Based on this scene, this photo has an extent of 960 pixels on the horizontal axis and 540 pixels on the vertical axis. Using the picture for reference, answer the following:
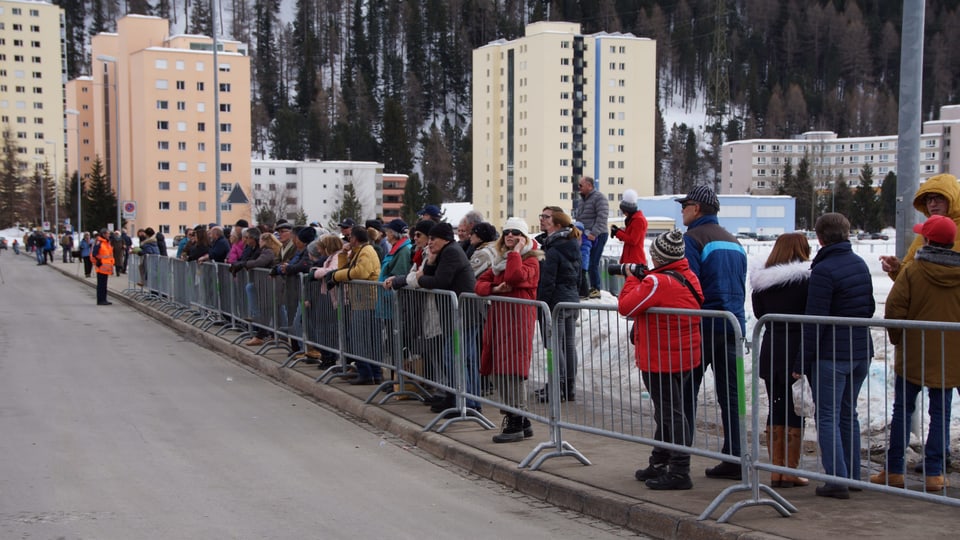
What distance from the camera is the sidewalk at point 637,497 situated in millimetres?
5461

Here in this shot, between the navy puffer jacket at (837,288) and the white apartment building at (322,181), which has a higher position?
the white apartment building at (322,181)

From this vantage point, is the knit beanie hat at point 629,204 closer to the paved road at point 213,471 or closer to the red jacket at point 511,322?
the red jacket at point 511,322

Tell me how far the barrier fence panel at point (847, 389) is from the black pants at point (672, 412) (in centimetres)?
56

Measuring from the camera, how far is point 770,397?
6023mm

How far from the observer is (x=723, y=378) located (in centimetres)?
630

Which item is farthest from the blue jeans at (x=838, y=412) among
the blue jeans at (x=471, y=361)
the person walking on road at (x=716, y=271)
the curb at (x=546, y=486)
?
the blue jeans at (x=471, y=361)

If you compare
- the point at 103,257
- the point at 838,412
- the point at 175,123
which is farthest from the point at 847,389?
the point at 175,123

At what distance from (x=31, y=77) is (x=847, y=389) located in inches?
6769

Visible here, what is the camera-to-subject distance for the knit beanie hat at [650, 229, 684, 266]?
6.34m

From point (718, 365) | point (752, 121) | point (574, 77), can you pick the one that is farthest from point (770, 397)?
point (752, 121)

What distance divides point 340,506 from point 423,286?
10.2 ft

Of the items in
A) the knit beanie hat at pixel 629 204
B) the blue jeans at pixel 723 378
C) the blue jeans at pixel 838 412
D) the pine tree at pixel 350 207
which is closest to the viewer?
the blue jeans at pixel 838 412

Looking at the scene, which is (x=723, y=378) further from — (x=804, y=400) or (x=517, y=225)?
(x=517, y=225)

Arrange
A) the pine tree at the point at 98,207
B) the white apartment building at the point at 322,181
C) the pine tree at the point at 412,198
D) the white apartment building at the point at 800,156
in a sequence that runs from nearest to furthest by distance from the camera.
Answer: the pine tree at the point at 98,207 < the pine tree at the point at 412,198 < the white apartment building at the point at 322,181 < the white apartment building at the point at 800,156
